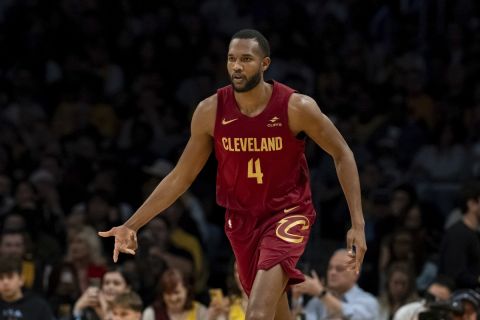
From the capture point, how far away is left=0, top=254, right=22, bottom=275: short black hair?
10.3 m

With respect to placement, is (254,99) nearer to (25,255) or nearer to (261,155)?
(261,155)

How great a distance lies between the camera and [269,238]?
7.54 metres

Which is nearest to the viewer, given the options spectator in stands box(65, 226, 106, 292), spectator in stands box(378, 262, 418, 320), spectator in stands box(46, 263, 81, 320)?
spectator in stands box(378, 262, 418, 320)

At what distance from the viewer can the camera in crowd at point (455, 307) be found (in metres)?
9.29

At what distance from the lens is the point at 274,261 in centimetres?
740

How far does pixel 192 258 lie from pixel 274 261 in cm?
520

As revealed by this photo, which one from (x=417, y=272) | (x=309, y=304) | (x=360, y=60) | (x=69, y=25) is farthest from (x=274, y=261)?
(x=69, y=25)

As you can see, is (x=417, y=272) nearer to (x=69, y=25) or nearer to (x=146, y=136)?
(x=146, y=136)

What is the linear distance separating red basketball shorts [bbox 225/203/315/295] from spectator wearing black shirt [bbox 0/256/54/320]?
298 cm

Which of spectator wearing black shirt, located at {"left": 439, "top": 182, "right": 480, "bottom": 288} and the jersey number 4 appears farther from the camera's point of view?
spectator wearing black shirt, located at {"left": 439, "top": 182, "right": 480, "bottom": 288}

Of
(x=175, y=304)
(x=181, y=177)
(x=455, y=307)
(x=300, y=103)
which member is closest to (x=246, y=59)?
(x=300, y=103)

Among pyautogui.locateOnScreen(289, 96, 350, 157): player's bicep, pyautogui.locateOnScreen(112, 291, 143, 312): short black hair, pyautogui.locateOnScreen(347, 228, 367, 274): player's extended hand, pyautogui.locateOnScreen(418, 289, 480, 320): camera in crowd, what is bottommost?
pyautogui.locateOnScreen(418, 289, 480, 320): camera in crowd

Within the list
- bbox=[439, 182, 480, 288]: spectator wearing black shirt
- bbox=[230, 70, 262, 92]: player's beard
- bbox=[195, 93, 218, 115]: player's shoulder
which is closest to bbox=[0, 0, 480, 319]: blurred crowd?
bbox=[439, 182, 480, 288]: spectator wearing black shirt

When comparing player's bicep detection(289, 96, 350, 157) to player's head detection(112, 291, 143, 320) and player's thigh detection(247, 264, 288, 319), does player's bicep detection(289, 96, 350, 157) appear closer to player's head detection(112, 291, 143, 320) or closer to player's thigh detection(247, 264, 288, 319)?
player's thigh detection(247, 264, 288, 319)
